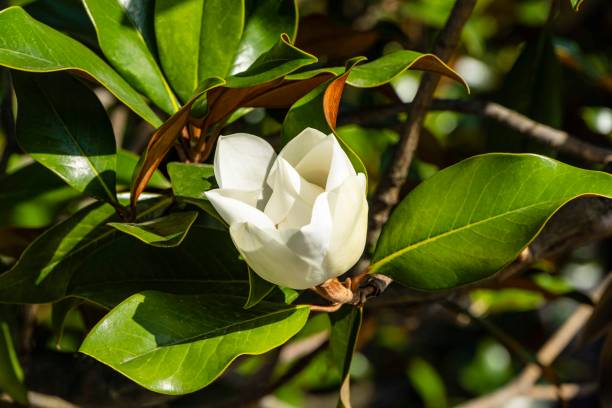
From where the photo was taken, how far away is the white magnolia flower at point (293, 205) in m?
0.66

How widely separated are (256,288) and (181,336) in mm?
81

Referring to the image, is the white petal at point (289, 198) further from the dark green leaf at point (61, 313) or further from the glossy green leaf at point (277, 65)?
the dark green leaf at point (61, 313)

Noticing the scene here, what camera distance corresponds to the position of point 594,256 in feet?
8.54

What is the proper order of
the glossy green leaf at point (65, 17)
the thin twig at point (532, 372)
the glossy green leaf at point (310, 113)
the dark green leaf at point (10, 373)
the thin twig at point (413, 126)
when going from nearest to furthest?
1. the glossy green leaf at point (310, 113)
2. the thin twig at point (413, 126)
3. the dark green leaf at point (10, 373)
4. the glossy green leaf at point (65, 17)
5. the thin twig at point (532, 372)

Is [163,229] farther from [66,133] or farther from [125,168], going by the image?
[125,168]

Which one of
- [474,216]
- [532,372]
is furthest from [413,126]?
[532,372]

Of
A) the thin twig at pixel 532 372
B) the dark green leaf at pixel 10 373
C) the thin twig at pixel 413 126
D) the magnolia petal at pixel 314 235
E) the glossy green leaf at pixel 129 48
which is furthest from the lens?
the thin twig at pixel 532 372

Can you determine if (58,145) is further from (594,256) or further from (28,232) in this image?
(594,256)

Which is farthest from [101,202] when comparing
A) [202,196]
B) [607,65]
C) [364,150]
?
[607,65]

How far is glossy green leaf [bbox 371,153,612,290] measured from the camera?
0.74 meters

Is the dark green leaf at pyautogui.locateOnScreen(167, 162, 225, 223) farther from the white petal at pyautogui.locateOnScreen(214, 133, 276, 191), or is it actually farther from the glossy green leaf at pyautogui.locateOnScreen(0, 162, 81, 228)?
the glossy green leaf at pyautogui.locateOnScreen(0, 162, 81, 228)

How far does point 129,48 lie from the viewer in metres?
0.91

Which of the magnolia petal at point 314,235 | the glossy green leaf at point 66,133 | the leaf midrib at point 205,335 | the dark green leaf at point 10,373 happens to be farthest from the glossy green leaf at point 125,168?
the magnolia petal at point 314,235

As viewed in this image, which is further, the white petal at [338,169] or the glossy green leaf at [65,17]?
the glossy green leaf at [65,17]
